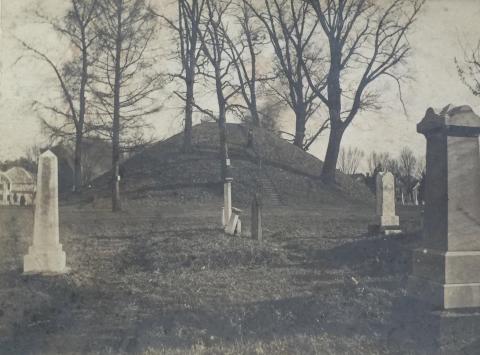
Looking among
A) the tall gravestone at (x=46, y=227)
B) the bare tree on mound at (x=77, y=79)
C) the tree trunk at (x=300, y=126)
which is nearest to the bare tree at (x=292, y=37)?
the tree trunk at (x=300, y=126)

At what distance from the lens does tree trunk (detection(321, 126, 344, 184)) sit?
24.2m

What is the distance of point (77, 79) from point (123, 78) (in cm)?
150

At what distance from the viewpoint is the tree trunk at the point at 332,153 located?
24.2 meters

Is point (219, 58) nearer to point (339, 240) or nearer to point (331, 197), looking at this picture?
point (331, 197)

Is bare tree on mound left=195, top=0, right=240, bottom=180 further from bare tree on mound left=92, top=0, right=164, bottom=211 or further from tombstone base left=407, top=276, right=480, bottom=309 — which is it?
tombstone base left=407, top=276, right=480, bottom=309

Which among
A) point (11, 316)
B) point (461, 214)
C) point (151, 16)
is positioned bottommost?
point (11, 316)

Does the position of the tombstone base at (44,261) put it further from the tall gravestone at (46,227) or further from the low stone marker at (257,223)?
the low stone marker at (257,223)

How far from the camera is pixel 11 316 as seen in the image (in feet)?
18.6

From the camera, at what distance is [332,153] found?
82.9 feet

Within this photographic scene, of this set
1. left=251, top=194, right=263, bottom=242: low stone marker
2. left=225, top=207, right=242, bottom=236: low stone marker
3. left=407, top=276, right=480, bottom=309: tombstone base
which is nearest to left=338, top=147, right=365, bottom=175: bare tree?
left=225, top=207, right=242, bottom=236: low stone marker

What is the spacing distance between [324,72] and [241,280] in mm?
20040

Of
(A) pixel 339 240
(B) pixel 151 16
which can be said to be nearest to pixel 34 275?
(A) pixel 339 240

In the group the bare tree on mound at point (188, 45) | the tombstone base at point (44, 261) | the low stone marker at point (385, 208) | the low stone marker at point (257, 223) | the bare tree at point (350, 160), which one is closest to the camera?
the tombstone base at point (44, 261)

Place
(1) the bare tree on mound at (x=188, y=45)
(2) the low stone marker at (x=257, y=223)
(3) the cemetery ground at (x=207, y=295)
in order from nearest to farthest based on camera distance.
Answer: (3) the cemetery ground at (x=207, y=295) → (2) the low stone marker at (x=257, y=223) → (1) the bare tree on mound at (x=188, y=45)
